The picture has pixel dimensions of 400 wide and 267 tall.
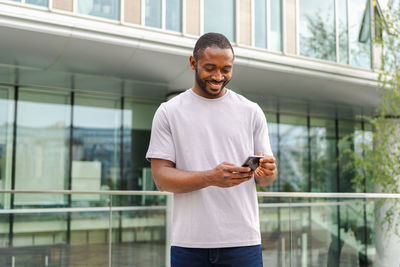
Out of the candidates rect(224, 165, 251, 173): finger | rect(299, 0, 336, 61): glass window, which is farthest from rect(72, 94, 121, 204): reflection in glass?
rect(224, 165, 251, 173): finger

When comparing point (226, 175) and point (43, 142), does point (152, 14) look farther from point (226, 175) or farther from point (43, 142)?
point (226, 175)

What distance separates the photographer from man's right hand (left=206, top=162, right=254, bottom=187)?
154 cm

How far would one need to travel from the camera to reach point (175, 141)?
5.78 ft

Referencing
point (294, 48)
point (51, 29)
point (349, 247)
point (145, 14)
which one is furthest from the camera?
point (294, 48)

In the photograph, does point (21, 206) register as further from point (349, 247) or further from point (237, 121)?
point (237, 121)

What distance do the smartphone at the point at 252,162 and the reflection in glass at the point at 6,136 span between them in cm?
1012

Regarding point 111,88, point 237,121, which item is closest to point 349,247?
point 237,121

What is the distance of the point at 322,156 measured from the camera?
15500 millimetres

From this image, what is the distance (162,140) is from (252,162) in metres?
0.36

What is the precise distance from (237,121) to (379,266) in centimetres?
554

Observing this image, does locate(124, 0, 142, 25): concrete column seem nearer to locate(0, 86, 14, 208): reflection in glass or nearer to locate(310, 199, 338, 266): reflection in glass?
locate(0, 86, 14, 208): reflection in glass

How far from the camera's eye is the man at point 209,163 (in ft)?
5.47

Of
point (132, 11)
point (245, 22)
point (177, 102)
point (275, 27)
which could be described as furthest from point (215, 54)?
point (275, 27)

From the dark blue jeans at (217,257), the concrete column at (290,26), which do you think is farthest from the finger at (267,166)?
the concrete column at (290,26)
